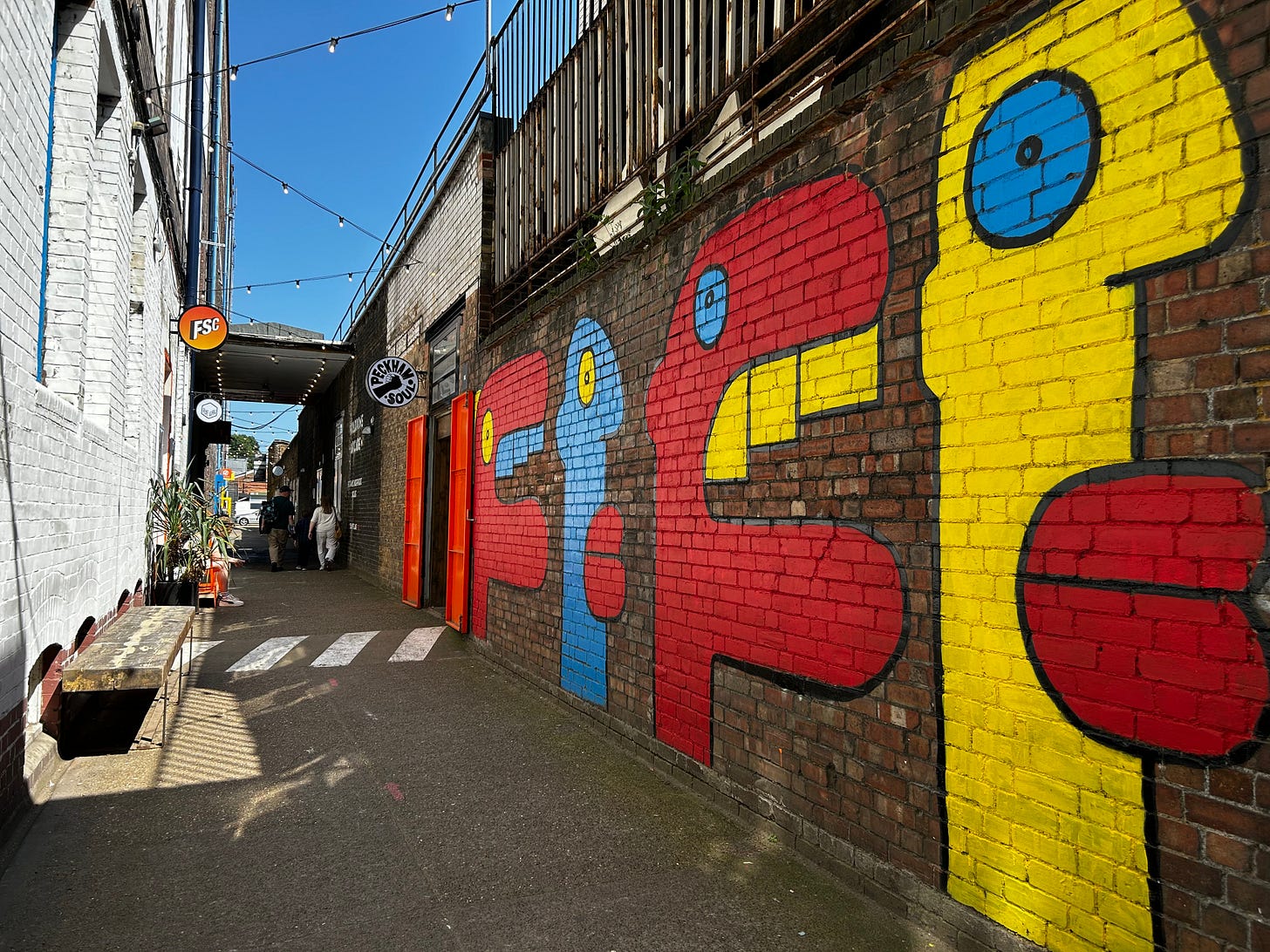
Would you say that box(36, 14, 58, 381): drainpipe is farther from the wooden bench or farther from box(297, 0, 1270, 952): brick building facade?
box(297, 0, 1270, 952): brick building facade

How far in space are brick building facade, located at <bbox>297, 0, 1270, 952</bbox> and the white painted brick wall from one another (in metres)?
3.08

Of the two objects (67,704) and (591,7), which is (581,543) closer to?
(67,704)

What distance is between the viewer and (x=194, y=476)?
68.3 ft

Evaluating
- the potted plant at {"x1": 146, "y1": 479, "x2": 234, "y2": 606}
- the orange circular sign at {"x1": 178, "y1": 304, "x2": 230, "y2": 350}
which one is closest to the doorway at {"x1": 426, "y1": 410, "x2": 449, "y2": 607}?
the potted plant at {"x1": 146, "y1": 479, "x2": 234, "y2": 606}

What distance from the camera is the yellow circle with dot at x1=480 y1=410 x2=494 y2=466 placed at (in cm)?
829

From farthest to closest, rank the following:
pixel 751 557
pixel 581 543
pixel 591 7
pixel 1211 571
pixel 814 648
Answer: pixel 591 7 < pixel 581 543 < pixel 751 557 < pixel 814 648 < pixel 1211 571

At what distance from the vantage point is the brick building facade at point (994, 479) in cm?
197

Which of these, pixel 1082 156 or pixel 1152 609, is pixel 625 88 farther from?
pixel 1152 609

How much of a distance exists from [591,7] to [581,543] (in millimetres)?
4340

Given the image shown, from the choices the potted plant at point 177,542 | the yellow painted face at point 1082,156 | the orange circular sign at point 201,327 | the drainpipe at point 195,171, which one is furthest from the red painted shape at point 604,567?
the drainpipe at point 195,171

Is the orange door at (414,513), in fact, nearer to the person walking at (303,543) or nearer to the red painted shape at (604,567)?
the red painted shape at (604,567)

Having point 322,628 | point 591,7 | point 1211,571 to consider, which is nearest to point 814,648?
point 1211,571

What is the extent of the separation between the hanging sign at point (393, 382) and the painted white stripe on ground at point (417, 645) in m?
3.86

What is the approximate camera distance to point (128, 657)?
416cm
